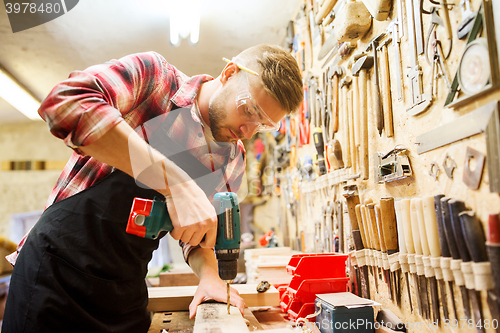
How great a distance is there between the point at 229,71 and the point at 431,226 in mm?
975

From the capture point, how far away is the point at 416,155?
1197 mm

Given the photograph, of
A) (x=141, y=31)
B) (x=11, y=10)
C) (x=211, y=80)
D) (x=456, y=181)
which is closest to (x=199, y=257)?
(x=211, y=80)

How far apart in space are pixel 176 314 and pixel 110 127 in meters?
1.10

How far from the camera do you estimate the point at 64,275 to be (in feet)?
3.60

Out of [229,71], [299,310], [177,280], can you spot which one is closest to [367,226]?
[299,310]

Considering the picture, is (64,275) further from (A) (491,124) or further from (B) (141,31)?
(B) (141,31)

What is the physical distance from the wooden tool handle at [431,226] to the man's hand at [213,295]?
0.81 meters

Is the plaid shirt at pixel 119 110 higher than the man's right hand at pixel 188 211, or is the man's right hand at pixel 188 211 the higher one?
the plaid shirt at pixel 119 110

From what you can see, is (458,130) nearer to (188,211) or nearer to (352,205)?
(352,205)

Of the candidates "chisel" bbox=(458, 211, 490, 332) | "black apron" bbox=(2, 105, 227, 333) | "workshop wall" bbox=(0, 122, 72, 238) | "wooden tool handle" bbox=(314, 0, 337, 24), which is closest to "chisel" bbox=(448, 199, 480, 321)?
"chisel" bbox=(458, 211, 490, 332)

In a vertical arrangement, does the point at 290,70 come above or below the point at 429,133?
above

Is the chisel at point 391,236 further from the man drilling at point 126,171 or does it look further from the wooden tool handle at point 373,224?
the man drilling at point 126,171

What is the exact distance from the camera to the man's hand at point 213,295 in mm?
1405

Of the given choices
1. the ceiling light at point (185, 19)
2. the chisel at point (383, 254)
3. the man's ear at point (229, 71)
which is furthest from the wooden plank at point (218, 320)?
the ceiling light at point (185, 19)
